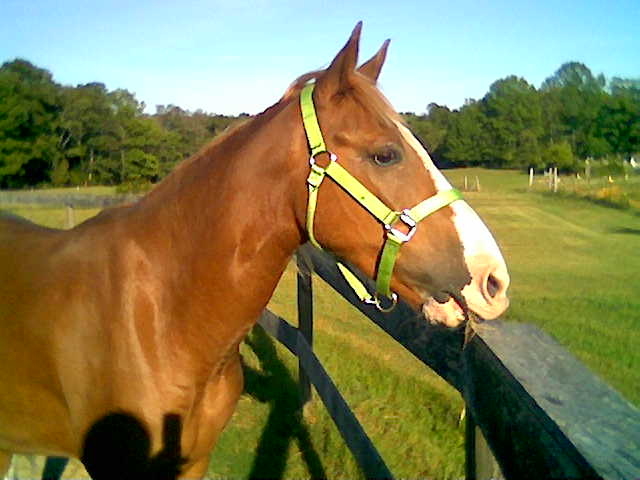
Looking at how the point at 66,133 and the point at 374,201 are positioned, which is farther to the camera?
the point at 66,133

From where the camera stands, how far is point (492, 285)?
175cm

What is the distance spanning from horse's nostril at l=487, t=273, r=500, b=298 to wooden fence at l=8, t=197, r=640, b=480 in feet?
0.53

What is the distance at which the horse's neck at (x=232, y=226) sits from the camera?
6.56ft

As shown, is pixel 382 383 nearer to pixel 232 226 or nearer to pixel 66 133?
pixel 232 226

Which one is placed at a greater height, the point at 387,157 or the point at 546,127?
the point at 546,127

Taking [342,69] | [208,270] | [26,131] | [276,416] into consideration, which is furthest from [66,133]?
[342,69]

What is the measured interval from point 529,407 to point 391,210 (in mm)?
908

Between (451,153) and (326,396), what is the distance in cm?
5325

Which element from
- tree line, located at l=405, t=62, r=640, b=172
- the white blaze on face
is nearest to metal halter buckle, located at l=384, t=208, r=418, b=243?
the white blaze on face

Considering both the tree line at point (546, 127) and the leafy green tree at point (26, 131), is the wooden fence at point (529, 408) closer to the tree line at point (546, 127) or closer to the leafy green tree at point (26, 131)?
the leafy green tree at point (26, 131)

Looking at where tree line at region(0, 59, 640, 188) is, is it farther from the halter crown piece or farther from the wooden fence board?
the halter crown piece

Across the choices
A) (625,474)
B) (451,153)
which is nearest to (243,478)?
(625,474)

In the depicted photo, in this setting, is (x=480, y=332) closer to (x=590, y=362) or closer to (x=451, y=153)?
(x=590, y=362)

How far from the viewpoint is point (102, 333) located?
2.23 metres
